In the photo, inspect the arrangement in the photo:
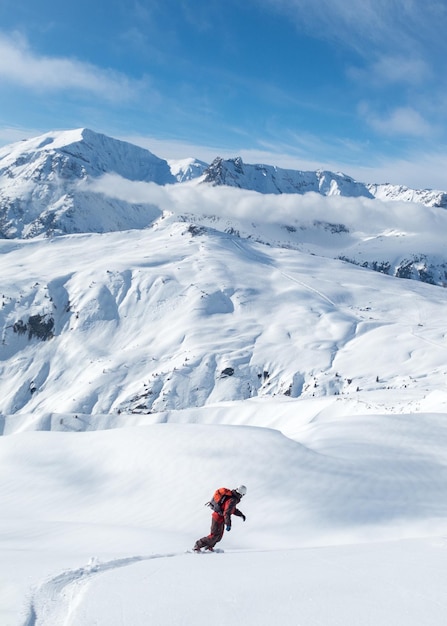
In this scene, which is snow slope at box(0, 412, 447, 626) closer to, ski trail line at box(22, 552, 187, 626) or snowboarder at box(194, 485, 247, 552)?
ski trail line at box(22, 552, 187, 626)

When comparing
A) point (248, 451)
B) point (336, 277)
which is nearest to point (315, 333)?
point (336, 277)

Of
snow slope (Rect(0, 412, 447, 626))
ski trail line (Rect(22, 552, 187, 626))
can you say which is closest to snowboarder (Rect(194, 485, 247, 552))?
snow slope (Rect(0, 412, 447, 626))

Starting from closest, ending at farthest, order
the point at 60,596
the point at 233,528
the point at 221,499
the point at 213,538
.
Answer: the point at 60,596, the point at 213,538, the point at 221,499, the point at 233,528

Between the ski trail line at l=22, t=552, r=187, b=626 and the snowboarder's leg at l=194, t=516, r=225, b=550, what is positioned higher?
the ski trail line at l=22, t=552, r=187, b=626

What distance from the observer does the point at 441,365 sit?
259 ft

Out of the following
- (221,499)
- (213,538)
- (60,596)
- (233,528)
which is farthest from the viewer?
(233,528)

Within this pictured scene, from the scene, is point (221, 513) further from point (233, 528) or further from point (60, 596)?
point (60, 596)

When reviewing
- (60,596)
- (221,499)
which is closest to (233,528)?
(221,499)

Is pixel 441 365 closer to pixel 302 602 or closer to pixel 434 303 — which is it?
pixel 434 303

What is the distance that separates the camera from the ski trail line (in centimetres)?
611

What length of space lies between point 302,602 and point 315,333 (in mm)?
108347

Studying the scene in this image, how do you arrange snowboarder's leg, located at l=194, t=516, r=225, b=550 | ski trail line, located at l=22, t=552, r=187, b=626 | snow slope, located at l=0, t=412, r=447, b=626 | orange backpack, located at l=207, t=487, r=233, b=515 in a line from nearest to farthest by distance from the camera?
ski trail line, located at l=22, t=552, r=187, b=626
snow slope, located at l=0, t=412, r=447, b=626
snowboarder's leg, located at l=194, t=516, r=225, b=550
orange backpack, located at l=207, t=487, r=233, b=515

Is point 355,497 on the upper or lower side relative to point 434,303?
lower

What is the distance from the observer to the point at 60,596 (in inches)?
269
